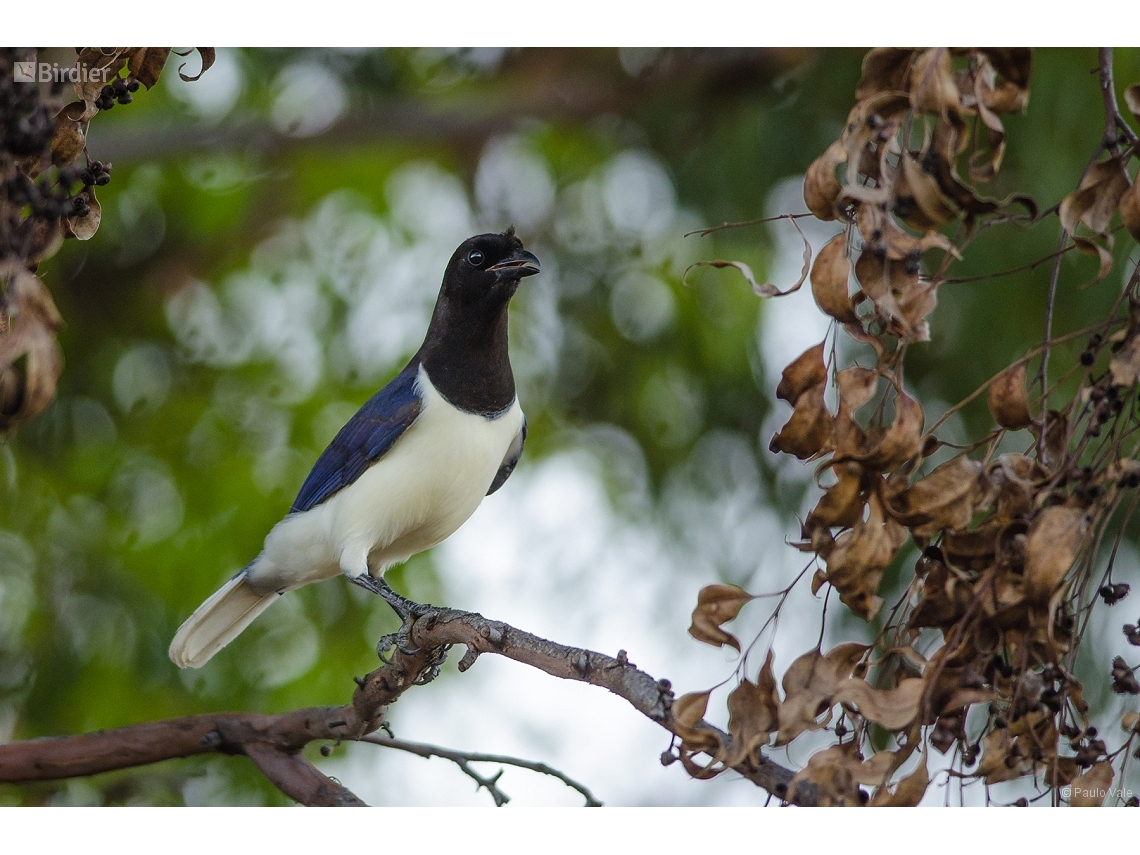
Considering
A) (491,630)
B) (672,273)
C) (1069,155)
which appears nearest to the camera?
(491,630)

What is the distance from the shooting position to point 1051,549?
30.2 inches

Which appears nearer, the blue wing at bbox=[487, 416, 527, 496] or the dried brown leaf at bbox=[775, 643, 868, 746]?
the dried brown leaf at bbox=[775, 643, 868, 746]

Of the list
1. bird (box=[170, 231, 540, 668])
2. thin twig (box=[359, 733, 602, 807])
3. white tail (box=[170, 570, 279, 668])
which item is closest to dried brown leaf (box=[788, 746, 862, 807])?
thin twig (box=[359, 733, 602, 807])

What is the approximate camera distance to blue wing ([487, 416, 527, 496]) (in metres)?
1.66

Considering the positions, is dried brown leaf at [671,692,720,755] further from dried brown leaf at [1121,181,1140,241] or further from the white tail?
the white tail

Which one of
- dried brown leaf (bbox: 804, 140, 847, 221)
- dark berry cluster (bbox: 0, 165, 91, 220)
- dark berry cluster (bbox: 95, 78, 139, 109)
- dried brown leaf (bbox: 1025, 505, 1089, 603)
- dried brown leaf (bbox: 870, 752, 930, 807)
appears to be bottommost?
dried brown leaf (bbox: 870, 752, 930, 807)

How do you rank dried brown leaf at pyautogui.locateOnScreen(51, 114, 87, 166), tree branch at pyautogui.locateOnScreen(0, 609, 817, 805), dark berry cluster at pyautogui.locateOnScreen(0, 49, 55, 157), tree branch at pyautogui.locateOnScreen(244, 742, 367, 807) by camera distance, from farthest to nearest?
tree branch at pyautogui.locateOnScreen(244, 742, 367, 807), tree branch at pyautogui.locateOnScreen(0, 609, 817, 805), dried brown leaf at pyautogui.locateOnScreen(51, 114, 87, 166), dark berry cluster at pyautogui.locateOnScreen(0, 49, 55, 157)

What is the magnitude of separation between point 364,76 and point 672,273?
2.33 feet

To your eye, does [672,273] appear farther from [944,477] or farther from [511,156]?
[944,477]

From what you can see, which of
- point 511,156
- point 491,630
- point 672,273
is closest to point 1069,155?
point 672,273

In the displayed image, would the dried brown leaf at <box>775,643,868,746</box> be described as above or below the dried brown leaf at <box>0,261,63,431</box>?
below

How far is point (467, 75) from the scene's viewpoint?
2.48m

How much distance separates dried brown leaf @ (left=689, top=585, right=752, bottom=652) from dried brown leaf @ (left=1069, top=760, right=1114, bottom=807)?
10.6 inches

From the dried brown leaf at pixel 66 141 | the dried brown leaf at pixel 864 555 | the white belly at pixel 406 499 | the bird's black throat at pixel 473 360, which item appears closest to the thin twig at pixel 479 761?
the white belly at pixel 406 499
